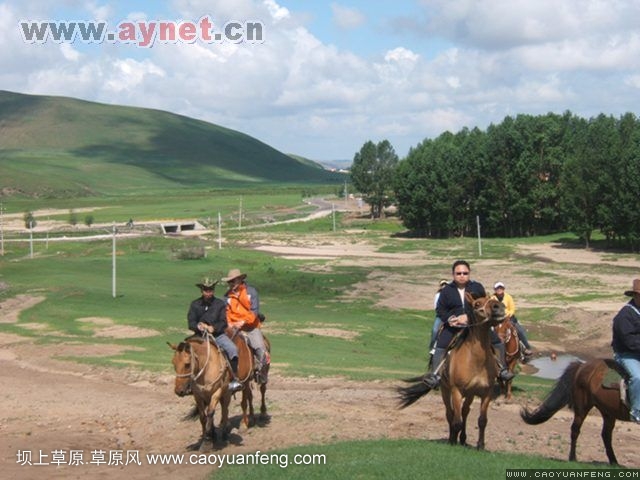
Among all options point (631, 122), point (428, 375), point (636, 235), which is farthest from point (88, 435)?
point (631, 122)

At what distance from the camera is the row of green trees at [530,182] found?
3231 inches

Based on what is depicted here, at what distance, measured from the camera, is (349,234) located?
11162 centimetres

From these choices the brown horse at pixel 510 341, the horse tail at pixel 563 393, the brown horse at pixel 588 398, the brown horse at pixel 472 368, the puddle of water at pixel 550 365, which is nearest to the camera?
the brown horse at pixel 472 368

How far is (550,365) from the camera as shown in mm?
32281

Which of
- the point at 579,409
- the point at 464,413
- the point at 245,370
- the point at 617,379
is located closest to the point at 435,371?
the point at 464,413

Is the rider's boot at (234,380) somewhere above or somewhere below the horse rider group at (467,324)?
below

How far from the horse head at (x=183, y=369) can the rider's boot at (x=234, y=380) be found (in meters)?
1.17

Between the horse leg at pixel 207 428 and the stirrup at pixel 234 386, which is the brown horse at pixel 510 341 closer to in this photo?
the stirrup at pixel 234 386

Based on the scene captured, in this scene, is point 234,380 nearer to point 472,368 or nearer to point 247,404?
point 247,404

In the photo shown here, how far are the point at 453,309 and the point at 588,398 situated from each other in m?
2.60

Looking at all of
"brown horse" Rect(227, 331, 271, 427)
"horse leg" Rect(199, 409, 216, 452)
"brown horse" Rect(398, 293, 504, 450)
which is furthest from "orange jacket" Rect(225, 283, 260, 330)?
"brown horse" Rect(398, 293, 504, 450)

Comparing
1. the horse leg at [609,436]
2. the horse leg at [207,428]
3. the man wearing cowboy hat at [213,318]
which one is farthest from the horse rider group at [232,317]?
the horse leg at [609,436]

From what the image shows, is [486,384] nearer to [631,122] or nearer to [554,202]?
[554,202]

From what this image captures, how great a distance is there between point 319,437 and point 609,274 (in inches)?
2035
